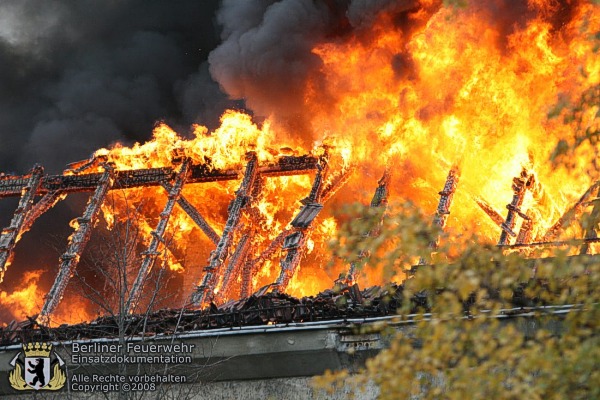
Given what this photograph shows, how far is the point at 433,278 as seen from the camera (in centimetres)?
766

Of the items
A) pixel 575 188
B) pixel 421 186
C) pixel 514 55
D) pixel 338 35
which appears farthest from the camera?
pixel 338 35

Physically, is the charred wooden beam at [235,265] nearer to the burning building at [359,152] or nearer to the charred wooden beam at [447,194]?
the burning building at [359,152]

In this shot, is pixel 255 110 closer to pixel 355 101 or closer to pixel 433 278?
pixel 355 101

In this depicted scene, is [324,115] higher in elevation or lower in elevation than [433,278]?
higher

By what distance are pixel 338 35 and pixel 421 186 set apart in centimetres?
589

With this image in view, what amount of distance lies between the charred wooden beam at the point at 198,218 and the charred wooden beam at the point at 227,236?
3.18ft

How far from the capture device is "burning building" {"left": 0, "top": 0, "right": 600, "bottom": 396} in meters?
22.2

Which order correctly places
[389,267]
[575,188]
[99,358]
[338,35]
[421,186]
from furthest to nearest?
[338,35]
[421,186]
[575,188]
[99,358]
[389,267]

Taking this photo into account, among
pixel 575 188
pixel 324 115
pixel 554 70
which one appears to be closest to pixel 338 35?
pixel 324 115

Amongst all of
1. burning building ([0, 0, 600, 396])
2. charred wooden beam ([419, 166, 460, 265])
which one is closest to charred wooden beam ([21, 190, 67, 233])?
burning building ([0, 0, 600, 396])

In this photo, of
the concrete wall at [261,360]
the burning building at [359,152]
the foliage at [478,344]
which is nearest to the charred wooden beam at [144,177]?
the burning building at [359,152]

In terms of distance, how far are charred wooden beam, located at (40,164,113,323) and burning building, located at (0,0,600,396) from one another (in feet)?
0.16

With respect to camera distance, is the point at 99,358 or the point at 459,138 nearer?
the point at 99,358

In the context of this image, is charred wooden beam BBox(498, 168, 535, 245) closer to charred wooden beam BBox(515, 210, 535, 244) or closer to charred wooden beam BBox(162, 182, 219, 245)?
charred wooden beam BBox(515, 210, 535, 244)
